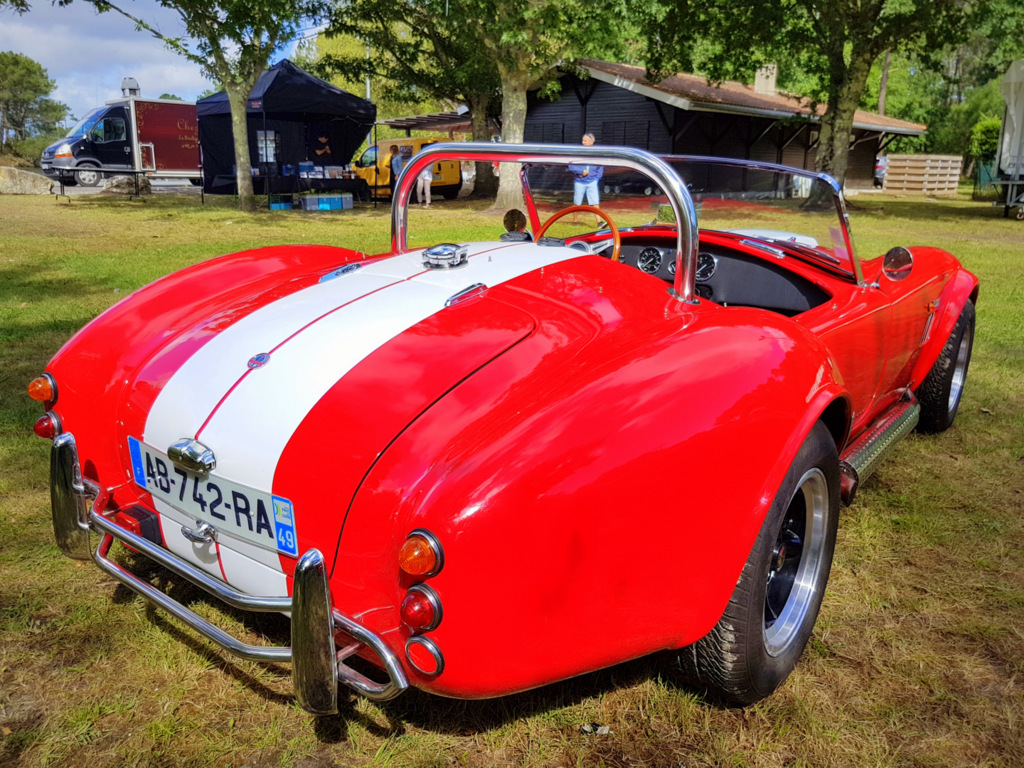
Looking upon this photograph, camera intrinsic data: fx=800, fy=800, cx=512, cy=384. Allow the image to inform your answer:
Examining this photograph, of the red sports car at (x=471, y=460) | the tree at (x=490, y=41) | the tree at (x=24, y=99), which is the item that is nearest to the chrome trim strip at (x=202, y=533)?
the red sports car at (x=471, y=460)

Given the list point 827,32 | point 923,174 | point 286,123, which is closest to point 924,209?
point 827,32

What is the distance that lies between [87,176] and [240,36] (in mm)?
10550

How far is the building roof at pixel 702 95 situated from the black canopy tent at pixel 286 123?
7.30 m

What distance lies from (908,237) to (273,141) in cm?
1544

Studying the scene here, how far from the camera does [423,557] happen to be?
Answer: 1520 mm

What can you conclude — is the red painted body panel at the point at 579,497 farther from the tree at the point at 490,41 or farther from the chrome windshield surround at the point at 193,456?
the tree at the point at 490,41

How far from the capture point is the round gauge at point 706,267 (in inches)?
132

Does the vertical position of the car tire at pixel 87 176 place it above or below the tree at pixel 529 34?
below

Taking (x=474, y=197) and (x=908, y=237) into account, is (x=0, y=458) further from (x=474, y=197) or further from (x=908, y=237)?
(x=474, y=197)

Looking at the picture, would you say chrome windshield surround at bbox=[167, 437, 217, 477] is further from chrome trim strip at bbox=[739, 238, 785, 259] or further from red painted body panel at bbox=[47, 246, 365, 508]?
chrome trim strip at bbox=[739, 238, 785, 259]

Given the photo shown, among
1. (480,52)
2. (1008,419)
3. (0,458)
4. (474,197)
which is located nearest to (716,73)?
(480,52)

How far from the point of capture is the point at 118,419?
2.18m

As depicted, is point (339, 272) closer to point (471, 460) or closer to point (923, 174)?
point (471, 460)

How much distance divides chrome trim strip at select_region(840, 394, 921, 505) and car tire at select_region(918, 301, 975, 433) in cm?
47
